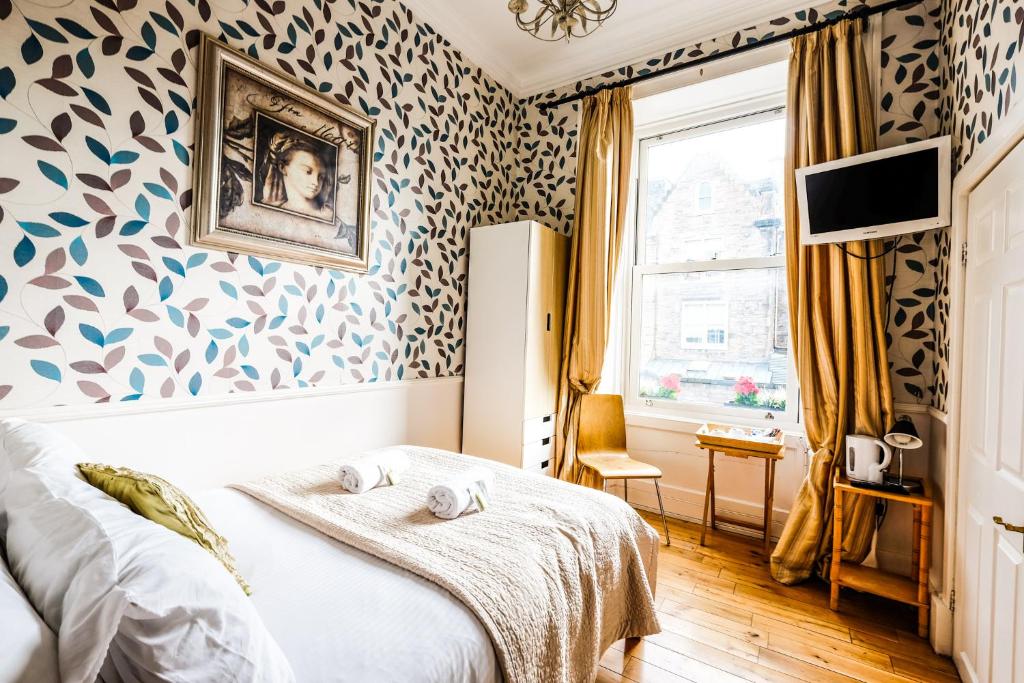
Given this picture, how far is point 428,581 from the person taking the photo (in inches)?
44.8

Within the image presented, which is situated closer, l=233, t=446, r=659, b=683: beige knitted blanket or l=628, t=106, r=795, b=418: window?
l=233, t=446, r=659, b=683: beige knitted blanket

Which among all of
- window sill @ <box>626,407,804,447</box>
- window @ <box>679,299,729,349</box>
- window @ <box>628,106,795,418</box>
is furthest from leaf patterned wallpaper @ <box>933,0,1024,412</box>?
window @ <box>679,299,729,349</box>

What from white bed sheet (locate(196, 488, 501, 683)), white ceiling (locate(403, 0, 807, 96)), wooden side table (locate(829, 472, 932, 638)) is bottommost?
wooden side table (locate(829, 472, 932, 638))

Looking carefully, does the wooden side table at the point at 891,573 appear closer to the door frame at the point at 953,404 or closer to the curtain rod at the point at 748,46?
the door frame at the point at 953,404

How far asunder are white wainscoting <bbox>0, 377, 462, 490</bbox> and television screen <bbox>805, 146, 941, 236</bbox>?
2346 mm

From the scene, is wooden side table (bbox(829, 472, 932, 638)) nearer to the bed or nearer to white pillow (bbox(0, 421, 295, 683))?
the bed

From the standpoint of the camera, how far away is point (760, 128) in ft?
10.2

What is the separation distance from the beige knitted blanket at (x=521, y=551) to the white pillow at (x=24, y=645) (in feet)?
2.28

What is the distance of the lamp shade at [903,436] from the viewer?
203 cm

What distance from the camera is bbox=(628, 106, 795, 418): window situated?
302 cm

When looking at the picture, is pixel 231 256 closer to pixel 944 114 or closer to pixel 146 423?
pixel 146 423

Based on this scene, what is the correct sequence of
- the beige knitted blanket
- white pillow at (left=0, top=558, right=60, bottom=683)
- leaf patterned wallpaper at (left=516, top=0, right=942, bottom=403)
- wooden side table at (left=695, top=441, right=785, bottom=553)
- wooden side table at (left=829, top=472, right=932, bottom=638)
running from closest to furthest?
white pillow at (left=0, top=558, right=60, bottom=683) < the beige knitted blanket < wooden side table at (left=829, top=472, right=932, bottom=638) < leaf patterned wallpaper at (left=516, top=0, right=942, bottom=403) < wooden side table at (left=695, top=441, right=785, bottom=553)

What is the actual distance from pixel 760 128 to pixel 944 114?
1.05 metres

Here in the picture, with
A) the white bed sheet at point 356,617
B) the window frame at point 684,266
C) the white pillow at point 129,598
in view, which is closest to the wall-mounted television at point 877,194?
the window frame at point 684,266
